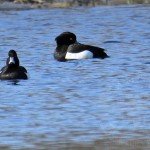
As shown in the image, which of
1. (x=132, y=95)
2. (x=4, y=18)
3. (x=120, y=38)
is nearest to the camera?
(x=132, y=95)

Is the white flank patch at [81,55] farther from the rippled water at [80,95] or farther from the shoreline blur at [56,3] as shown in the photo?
the shoreline blur at [56,3]

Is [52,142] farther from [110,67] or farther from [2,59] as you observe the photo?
[2,59]

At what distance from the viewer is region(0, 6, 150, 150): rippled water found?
13109 mm

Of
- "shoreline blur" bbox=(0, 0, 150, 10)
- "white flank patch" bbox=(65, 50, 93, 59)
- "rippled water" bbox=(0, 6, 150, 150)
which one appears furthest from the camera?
"shoreline blur" bbox=(0, 0, 150, 10)

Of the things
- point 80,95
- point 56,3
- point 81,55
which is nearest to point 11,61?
point 80,95

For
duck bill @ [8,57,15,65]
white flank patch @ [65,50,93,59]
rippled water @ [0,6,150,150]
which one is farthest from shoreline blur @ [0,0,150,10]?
duck bill @ [8,57,15,65]

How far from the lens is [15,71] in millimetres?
20375

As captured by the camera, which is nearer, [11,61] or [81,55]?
[11,61]

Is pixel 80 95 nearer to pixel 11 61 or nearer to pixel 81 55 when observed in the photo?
pixel 11 61

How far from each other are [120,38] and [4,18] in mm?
9497

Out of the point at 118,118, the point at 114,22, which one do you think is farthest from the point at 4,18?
the point at 118,118

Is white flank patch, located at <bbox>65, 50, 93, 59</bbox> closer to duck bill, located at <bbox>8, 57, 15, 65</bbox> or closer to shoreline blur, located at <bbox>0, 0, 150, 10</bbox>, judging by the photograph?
duck bill, located at <bbox>8, 57, 15, 65</bbox>

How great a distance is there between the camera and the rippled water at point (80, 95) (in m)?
13.1

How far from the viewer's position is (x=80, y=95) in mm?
17344
